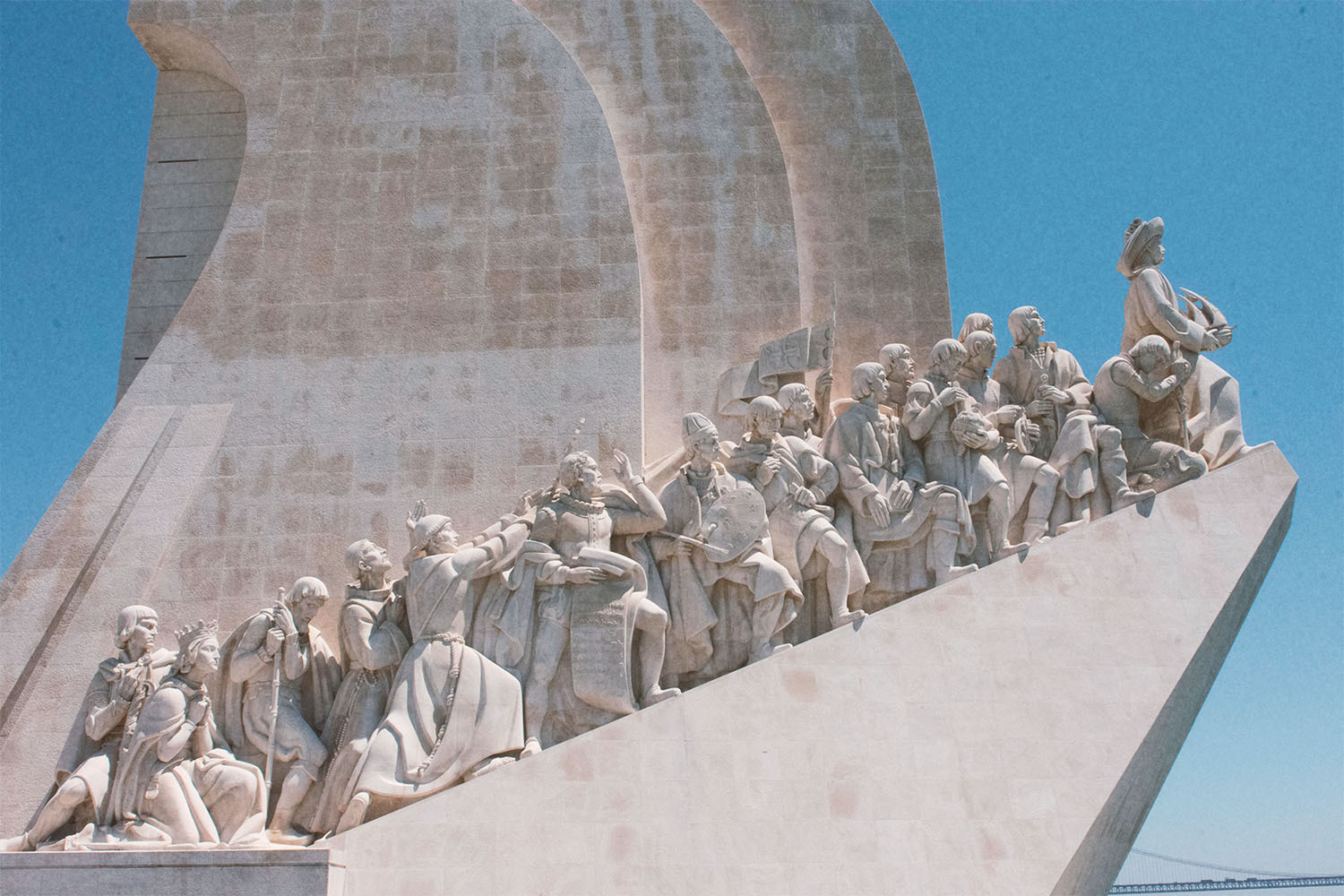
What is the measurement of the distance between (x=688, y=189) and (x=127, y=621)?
17.0 feet

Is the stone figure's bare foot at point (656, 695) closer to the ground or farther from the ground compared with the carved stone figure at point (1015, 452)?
closer to the ground

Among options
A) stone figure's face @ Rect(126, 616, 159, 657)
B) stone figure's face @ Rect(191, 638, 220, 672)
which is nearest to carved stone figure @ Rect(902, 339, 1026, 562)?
stone figure's face @ Rect(191, 638, 220, 672)

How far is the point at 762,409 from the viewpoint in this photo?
833 cm

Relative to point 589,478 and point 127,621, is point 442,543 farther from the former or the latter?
point 127,621

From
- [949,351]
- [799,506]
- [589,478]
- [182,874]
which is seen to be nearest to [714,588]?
[799,506]

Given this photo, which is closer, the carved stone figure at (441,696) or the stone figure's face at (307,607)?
the carved stone figure at (441,696)

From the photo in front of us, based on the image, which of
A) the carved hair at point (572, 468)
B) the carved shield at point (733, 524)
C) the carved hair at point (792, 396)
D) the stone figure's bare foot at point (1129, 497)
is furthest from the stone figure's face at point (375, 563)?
the stone figure's bare foot at point (1129, 497)

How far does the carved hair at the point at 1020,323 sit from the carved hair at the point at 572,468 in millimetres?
3144

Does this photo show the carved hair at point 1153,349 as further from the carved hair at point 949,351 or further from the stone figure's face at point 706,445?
the stone figure's face at point 706,445

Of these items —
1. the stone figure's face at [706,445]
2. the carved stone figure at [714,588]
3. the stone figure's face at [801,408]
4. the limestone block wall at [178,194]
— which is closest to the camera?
the carved stone figure at [714,588]

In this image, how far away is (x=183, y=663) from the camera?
25.0ft

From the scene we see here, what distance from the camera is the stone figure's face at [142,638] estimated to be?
786 centimetres

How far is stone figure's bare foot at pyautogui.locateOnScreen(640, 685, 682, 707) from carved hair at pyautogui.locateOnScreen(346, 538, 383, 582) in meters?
1.92

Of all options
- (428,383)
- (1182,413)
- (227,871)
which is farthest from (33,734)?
(1182,413)
